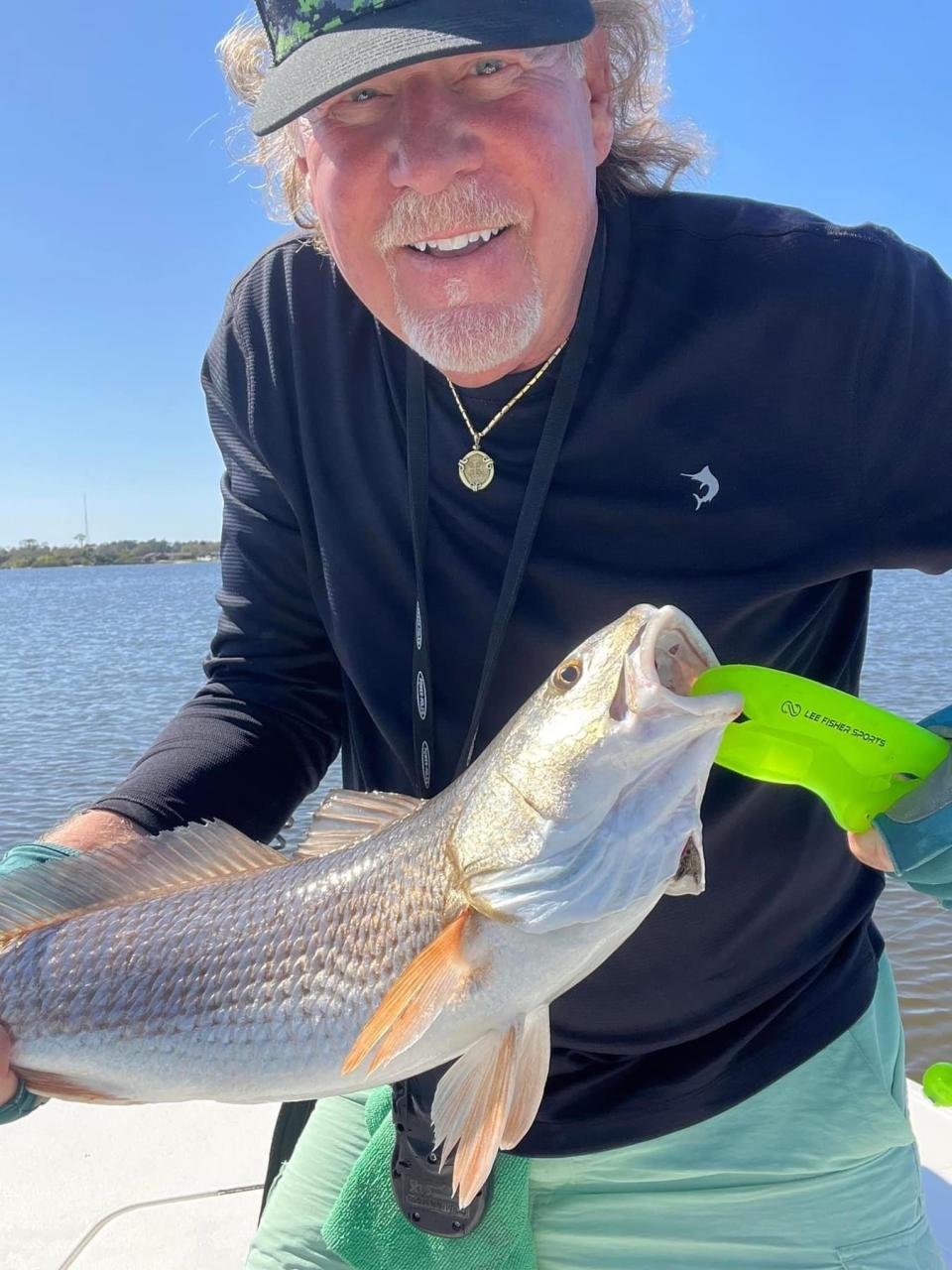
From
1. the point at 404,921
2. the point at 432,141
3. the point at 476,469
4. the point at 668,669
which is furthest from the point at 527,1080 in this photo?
the point at 432,141

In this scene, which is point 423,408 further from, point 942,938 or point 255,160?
point 942,938

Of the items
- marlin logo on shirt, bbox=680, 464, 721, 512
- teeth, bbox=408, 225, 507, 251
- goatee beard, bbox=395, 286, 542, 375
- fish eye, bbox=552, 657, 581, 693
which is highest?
teeth, bbox=408, 225, 507, 251

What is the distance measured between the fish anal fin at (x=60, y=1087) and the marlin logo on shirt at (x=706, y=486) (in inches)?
75.7

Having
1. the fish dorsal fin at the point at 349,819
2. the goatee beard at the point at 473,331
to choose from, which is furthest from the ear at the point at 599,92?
the fish dorsal fin at the point at 349,819

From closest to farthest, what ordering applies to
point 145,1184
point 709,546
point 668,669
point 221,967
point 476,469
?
point 668,669 → point 221,967 → point 709,546 → point 476,469 → point 145,1184

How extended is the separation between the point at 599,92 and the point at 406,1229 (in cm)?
297

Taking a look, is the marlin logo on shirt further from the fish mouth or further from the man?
the fish mouth

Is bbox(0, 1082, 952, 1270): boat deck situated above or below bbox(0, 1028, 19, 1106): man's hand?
below

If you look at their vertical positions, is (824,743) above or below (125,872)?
above

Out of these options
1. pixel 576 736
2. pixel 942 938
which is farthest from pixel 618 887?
pixel 942 938

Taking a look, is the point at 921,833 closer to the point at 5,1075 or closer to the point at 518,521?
the point at 518,521

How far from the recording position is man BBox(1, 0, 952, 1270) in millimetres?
2445

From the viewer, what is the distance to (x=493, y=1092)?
2100 mm

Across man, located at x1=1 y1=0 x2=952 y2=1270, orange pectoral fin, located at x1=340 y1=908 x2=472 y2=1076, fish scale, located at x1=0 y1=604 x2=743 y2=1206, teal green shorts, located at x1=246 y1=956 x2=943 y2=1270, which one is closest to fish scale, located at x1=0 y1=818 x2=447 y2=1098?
fish scale, located at x1=0 y1=604 x2=743 y2=1206
